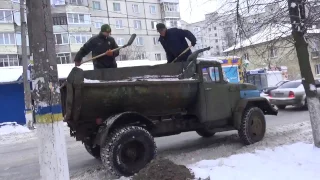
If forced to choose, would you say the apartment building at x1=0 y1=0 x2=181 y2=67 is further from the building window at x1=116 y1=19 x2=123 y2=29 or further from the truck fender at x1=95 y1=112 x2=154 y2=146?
the truck fender at x1=95 y1=112 x2=154 y2=146

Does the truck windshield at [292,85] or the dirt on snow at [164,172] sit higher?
the truck windshield at [292,85]

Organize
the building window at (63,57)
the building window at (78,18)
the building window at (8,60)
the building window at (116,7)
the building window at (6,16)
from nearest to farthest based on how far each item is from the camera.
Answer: the building window at (6,16), the building window at (8,60), the building window at (63,57), the building window at (78,18), the building window at (116,7)

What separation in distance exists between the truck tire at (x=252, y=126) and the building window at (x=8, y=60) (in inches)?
1380

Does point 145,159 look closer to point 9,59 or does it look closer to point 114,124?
point 114,124

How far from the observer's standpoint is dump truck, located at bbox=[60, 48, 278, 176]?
6.10m

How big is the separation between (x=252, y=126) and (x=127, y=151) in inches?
136

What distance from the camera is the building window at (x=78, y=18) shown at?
42438 millimetres

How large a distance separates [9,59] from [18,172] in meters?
33.7

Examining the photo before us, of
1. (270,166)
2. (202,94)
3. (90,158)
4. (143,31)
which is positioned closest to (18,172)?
(90,158)

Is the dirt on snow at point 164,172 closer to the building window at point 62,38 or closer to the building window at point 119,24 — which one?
the building window at point 62,38

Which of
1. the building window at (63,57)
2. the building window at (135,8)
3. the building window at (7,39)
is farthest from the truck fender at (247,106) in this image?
the building window at (135,8)

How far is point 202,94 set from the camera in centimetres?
755

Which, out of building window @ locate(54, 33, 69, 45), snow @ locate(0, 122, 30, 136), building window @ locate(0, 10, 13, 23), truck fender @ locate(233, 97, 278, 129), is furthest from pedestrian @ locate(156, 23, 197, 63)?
building window @ locate(54, 33, 69, 45)

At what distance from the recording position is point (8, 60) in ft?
125
